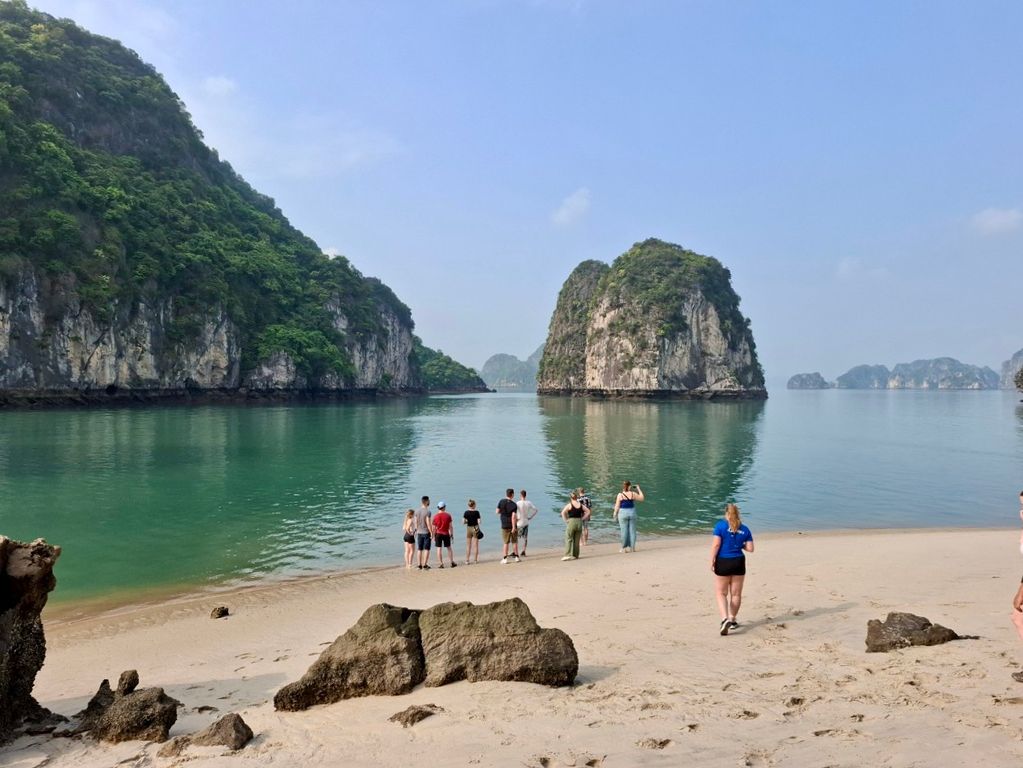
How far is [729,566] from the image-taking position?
316 inches

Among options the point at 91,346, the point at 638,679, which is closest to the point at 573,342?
the point at 91,346

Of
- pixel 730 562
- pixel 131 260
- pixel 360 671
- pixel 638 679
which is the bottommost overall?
pixel 638 679

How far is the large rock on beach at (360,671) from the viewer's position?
19.9 ft

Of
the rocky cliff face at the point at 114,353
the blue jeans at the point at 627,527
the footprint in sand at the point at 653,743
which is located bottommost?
the blue jeans at the point at 627,527

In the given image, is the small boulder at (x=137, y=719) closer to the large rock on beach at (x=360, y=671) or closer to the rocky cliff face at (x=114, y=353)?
the large rock on beach at (x=360, y=671)

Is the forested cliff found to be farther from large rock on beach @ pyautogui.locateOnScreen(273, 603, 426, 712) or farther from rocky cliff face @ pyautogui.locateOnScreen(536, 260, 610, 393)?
large rock on beach @ pyautogui.locateOnScreen(273, 603, 426, 712)

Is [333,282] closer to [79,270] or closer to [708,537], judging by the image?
[79,270]

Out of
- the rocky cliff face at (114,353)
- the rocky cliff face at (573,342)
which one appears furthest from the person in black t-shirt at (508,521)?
the rocky cliff face at (573,342)

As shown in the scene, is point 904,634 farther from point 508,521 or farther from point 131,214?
point 131,214

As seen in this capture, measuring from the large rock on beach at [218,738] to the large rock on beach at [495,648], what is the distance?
1.71 metres

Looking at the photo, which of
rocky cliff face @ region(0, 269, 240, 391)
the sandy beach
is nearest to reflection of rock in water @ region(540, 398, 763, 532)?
the sandy beach

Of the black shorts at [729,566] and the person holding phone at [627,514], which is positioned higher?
the black shorts at [729,566]

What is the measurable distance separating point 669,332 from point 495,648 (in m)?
143

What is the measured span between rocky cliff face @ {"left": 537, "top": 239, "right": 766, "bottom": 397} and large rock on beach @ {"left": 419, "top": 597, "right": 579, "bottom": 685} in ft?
455
